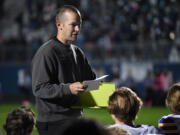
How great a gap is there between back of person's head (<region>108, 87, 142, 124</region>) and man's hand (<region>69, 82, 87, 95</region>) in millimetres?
313

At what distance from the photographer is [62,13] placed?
5.15 meters

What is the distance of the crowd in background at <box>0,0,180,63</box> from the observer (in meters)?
24.5

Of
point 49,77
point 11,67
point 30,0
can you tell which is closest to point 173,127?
point 49,77

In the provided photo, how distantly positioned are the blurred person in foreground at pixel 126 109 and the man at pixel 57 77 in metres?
0.47

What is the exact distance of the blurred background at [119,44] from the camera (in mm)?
24375

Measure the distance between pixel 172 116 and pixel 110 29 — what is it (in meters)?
22.3

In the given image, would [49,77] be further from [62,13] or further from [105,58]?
[105,58]

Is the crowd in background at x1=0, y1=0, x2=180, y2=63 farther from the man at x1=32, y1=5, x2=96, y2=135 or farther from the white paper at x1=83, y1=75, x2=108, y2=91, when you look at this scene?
the white paper at x1=83, y1=75, x2=108, y2=91

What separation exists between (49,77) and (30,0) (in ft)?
88.1

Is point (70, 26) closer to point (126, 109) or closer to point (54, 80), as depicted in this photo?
point (54, 80)

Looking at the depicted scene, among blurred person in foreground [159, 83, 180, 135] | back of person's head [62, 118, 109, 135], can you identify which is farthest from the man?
back of person's head [62, 118, 109, 135]

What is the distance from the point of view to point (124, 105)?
14.7 feet

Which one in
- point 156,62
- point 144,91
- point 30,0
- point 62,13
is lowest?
point 144,91

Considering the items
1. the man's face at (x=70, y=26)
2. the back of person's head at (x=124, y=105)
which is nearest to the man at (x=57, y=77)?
the man's face at (x=70, y=26)
